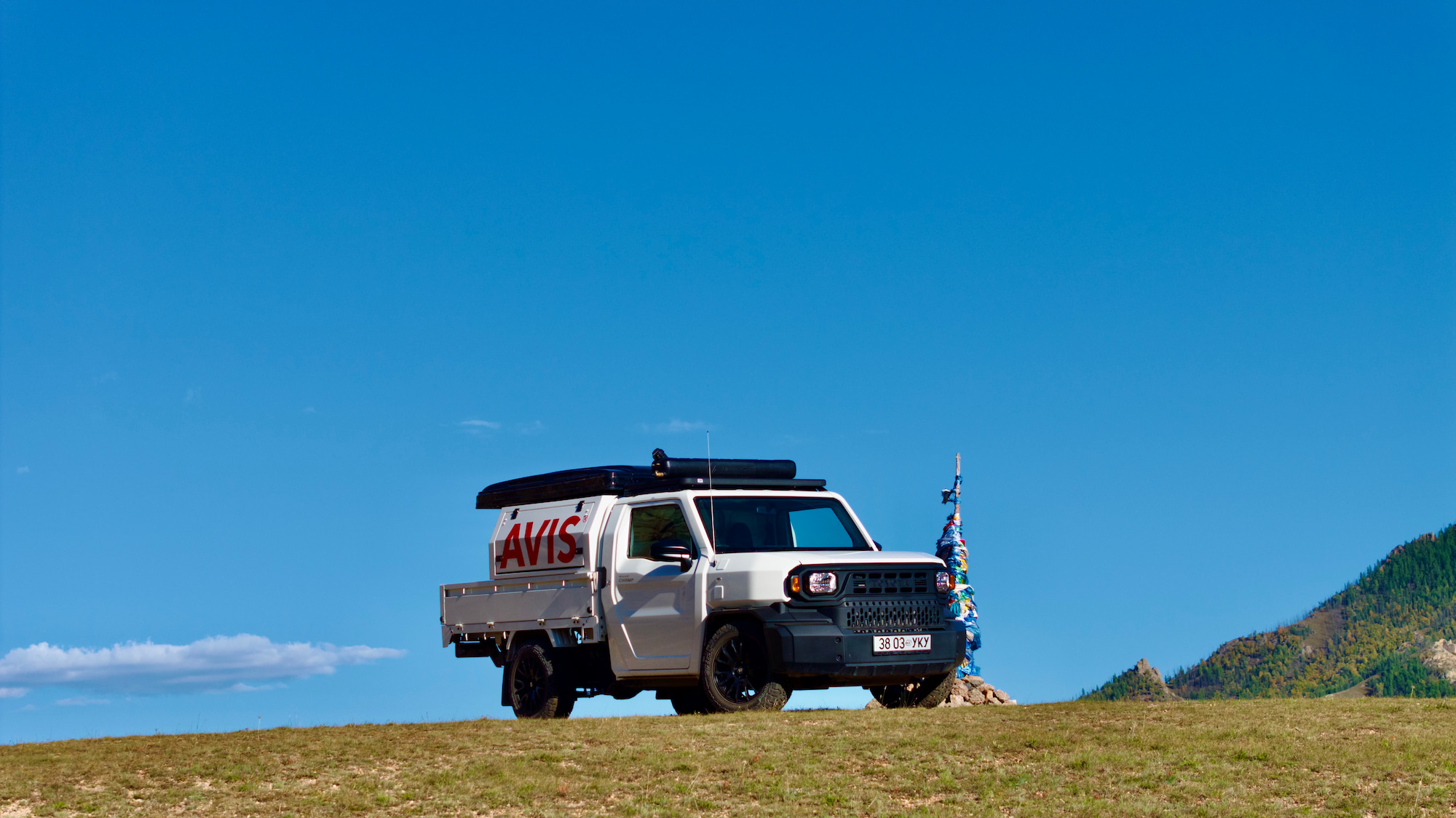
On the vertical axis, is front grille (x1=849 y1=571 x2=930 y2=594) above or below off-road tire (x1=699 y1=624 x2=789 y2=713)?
above

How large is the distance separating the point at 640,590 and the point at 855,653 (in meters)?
2.75

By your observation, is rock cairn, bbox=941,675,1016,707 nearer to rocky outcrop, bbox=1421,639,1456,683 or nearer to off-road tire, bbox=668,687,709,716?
off-road tire, bbox=668,687,709,716

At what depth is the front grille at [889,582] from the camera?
1559 centimetres

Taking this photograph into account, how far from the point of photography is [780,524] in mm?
17125

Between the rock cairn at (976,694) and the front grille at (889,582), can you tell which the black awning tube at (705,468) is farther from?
the rock cairn at (976,694)

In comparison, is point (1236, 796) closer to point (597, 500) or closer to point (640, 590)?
point (640, 590)

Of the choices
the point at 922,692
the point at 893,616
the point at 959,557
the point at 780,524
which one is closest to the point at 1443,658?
the point at 959,557

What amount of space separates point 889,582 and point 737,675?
1.94 meters

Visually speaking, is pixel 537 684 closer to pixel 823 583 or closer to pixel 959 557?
pixel 823 583

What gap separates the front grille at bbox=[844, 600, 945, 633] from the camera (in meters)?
15.5

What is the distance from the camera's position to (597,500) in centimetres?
1778

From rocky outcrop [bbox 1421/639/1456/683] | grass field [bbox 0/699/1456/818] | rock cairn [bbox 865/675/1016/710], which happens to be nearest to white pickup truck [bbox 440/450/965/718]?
grass field [bbox 0/699/1456/818]

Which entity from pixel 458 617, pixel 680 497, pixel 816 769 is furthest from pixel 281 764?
pixel 458 617

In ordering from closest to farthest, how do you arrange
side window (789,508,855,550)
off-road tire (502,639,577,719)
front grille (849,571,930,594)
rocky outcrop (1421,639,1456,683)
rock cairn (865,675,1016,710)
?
front grille (849,571,930,594)
side window (789,508,855,550)
off-road tire (502,639,577,719)
rock cairn (865,675,1016,710)
rocky outcrop (1421,639,1456,683)
